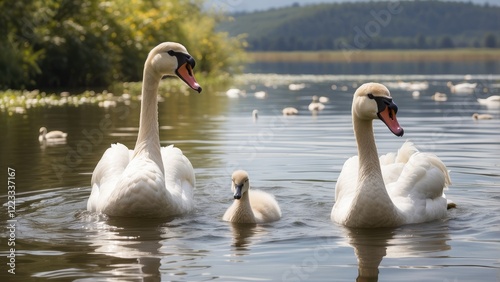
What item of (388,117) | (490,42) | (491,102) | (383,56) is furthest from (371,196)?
(490,42)

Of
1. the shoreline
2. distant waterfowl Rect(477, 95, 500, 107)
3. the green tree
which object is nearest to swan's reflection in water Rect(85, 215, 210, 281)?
distant waterfowl Rect(477, 95, 500, 107)

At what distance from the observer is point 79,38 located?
149ft

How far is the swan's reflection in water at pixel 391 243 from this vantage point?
7.85 metres

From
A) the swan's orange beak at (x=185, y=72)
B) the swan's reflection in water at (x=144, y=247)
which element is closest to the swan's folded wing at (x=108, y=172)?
the swan's reflection in water at (x=144, y=247)

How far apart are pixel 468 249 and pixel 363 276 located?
4.87 ft

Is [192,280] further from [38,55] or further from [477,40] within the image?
[477,40]

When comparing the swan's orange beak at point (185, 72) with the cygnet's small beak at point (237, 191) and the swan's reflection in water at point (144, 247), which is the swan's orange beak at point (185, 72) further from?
the swan's reflection in water at point (144, 247)

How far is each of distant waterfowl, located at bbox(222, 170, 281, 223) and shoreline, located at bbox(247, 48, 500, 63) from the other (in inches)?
5139

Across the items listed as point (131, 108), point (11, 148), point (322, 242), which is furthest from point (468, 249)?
point (131, 108)

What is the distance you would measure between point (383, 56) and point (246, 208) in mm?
147975

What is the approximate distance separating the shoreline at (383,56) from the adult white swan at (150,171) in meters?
130

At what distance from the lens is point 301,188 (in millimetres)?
12469

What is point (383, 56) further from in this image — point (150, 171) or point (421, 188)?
point (150, 171)

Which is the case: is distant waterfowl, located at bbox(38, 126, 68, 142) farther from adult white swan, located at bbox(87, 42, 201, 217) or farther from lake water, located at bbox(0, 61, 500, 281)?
adult white swan, located at bbox(87, 42, 201, 217)
